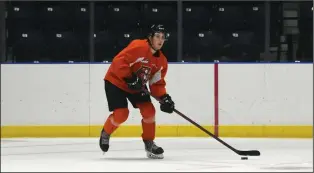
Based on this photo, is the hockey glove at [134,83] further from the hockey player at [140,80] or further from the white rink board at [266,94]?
the white rink board at [266,94]

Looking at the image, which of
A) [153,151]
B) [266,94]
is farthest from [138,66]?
[266,94]

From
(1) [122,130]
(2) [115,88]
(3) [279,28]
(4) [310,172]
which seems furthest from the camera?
(3) [279,28]

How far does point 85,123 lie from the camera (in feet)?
26.2

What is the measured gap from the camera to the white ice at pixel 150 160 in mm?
5168

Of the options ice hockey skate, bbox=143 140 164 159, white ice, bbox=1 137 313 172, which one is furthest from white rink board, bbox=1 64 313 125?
ice hockey skate, bbox=143 140 164 159

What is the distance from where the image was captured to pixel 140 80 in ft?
18.7

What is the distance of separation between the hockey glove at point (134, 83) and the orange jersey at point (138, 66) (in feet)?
0.14

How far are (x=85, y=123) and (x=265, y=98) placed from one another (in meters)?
1.96

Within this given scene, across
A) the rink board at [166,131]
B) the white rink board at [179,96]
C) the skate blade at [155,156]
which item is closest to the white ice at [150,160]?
the skate blade at [155,156]

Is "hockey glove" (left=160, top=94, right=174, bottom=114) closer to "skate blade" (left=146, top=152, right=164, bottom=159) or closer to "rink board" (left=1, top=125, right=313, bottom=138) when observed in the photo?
"skate blade" (left=146, top=152, right=164, bottom=159)

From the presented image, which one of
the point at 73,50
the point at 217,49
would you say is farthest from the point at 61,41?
the point at 217,49

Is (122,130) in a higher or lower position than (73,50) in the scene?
lower

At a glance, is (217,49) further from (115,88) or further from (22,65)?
(115,88)

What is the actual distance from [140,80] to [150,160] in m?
0.62
